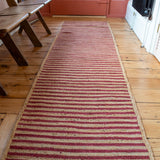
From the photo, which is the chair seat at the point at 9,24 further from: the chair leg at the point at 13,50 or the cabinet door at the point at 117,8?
the cabinet door at the point at 117,8

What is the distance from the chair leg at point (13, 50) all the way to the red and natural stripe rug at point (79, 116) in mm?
223

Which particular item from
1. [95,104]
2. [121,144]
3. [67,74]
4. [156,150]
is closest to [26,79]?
[67,74]

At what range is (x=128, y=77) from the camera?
1.38m

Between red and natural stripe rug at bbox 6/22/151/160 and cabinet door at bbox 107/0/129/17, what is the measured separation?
5.82 feet

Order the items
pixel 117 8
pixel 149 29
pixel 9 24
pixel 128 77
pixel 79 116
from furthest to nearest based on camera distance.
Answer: pixel 117 8, pixel 149 29, pixel 128 77, pixel 9 24, pixel 79 116

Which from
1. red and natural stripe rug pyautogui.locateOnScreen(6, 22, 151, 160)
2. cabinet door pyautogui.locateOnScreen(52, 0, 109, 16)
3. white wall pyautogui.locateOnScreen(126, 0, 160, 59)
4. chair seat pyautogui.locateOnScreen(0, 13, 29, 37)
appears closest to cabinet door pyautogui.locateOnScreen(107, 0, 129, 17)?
cabinet door pyautogui.locateOnScreen(52, 0, 109, 16)

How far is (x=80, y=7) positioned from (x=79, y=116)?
105 inches

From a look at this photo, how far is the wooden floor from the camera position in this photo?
955mm

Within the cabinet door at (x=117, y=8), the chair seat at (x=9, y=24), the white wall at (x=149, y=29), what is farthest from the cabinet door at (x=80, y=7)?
the chair seat at (x=9, y=24)

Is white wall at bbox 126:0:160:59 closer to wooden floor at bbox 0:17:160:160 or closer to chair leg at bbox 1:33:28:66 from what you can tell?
wooden floor at bbox 0:17:160:160

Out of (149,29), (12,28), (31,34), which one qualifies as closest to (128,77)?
(149,29)

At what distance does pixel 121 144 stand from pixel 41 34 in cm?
195

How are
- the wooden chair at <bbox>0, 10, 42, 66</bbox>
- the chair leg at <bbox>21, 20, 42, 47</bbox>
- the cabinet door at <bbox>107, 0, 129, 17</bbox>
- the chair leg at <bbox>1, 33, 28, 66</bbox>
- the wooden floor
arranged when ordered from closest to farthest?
the wooden floor < the wooden chair at <bbox>0, 10, 42, 66</bbox> < the chair leg at <bbox>1, 33, 28, 66</bbox> < the chair leg at <bbox>21, 20, 42, 47</bbox> < the cabinet door at <bbox>107, 0, 129, 17</bbox>

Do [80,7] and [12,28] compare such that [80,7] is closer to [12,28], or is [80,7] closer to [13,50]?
[13,50]
